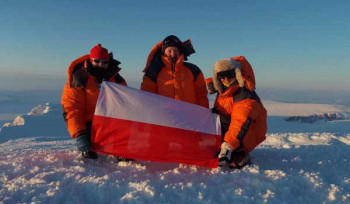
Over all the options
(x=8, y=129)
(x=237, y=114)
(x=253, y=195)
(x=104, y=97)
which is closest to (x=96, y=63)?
(x=104, y=97)

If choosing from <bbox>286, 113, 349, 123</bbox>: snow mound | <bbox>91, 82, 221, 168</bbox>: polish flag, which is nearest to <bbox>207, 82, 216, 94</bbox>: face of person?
<bbox>91, 82, 221, 168</bbox>: polish flag

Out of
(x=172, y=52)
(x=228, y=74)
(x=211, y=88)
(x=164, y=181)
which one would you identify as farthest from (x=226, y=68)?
(x=164, y=181)

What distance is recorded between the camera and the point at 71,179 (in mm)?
3379

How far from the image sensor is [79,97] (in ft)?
13.9

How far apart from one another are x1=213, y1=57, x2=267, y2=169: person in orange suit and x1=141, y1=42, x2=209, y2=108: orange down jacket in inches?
26.3

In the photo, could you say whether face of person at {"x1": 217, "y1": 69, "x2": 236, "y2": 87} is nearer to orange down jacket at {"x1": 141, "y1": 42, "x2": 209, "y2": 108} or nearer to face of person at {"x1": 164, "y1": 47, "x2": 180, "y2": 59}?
orange down jacket at {"x1": 141, "y1": 42, "x2": 209, "y2": 108}

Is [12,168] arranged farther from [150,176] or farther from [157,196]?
[157,196]

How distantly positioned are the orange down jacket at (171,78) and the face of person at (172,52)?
73 millimetres

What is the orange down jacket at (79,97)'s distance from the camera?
13.6 feet

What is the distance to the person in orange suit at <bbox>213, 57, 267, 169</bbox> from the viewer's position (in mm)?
3846

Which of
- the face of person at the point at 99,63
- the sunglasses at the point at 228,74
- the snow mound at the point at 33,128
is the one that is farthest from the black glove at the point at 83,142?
the snow mound at the point at 33,128

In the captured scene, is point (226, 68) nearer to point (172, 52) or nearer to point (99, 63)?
point (172, 52)

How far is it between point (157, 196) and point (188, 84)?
7.69 ft

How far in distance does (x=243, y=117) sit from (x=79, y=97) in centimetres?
228
